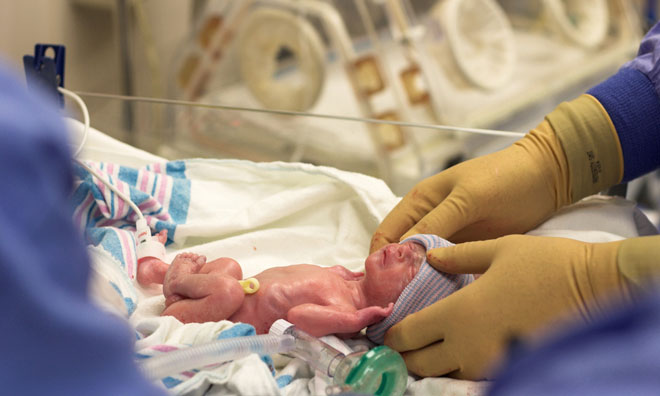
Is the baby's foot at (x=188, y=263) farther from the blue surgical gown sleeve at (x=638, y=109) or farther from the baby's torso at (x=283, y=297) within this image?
the blue surgical gown sleeve at (x=638, y=109)

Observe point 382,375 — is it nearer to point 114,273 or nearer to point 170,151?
point 114,273

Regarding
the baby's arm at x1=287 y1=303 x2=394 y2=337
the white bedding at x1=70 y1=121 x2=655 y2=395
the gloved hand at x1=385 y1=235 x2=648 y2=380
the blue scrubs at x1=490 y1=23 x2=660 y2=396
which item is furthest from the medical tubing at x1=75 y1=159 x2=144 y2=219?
the blue scrubs at x1=490 y1=23 x2=660 y2=396

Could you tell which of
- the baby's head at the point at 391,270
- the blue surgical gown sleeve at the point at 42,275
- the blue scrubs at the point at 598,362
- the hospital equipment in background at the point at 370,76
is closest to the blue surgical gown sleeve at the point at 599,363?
the blue scrubs at the point at 598,362

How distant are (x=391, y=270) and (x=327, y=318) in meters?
0.13

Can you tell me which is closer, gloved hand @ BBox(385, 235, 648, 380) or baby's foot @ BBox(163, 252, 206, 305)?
gloved hand @ BBox(385, 235, 648, 380)

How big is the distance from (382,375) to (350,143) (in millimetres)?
1093

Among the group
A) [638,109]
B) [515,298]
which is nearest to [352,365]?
[515,298]

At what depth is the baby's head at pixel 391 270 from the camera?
83 cm

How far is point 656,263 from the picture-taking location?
59 centimetres

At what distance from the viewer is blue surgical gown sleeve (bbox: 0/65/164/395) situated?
344mm

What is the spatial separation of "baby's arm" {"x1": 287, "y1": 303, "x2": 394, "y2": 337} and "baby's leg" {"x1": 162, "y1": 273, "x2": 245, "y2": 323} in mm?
85

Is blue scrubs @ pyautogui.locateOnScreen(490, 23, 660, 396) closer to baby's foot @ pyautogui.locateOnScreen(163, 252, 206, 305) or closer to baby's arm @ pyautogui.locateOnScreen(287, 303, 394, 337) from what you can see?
baby's arm @ pyautogui.locateOnScreen(287, 303, 394, 337)

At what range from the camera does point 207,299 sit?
796 mm

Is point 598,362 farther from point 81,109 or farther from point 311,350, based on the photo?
point 81,109
